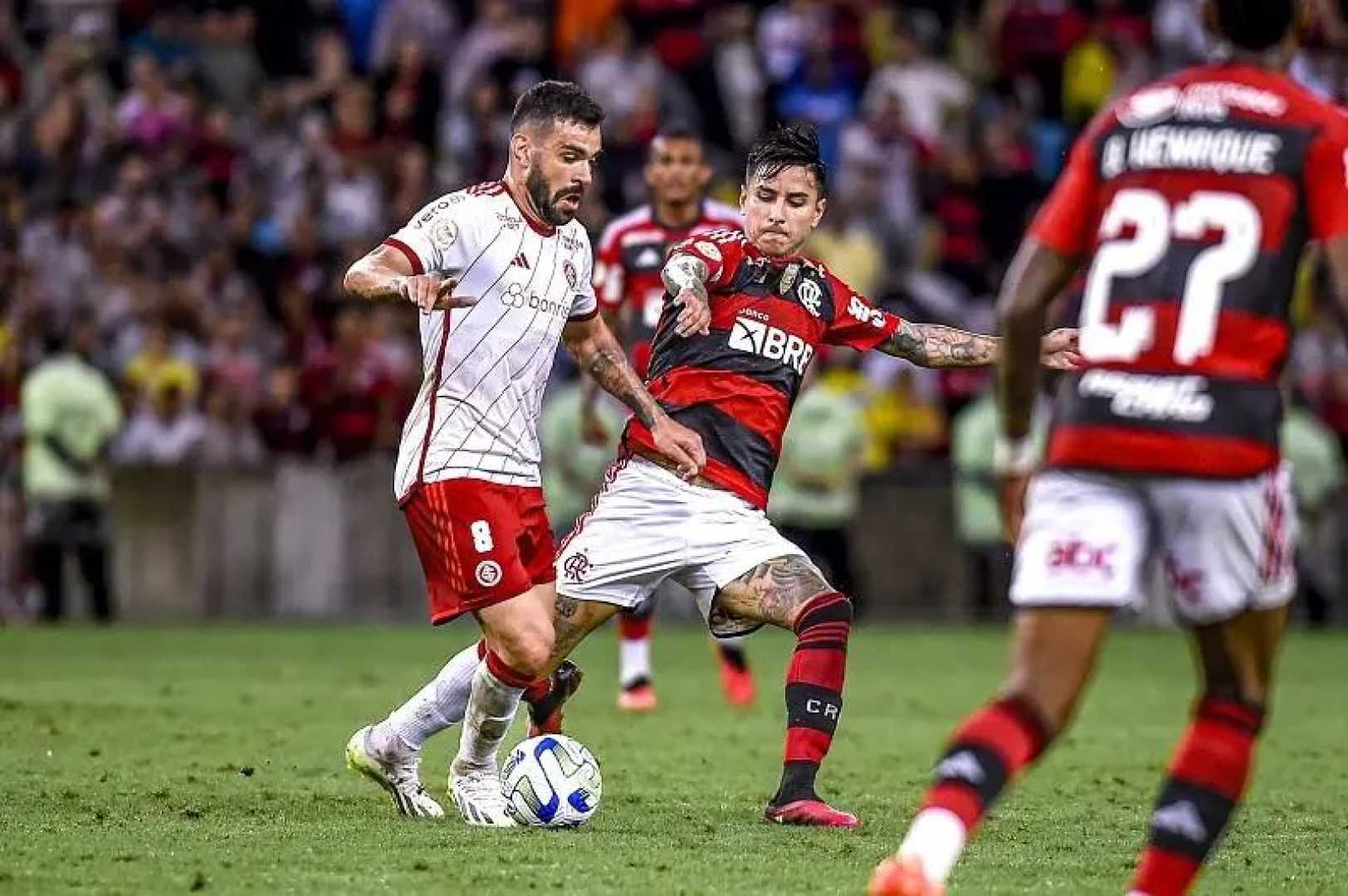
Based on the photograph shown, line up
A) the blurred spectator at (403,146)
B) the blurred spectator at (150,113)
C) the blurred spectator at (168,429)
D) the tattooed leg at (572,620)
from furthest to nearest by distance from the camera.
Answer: the blurred spectator at (150,113), the blurred spectator at (403,146), the blurred spectator at (168,429), the tattooed leg at (572,620)

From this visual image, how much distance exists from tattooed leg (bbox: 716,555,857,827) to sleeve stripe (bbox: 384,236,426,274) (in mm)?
1780

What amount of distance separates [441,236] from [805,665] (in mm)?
2018

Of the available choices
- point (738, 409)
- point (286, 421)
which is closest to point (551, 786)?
point (738, 409)

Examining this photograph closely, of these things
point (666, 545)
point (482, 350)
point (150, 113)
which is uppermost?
point (150, 113)

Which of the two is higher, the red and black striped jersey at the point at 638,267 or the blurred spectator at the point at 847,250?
the blurred spectator at the point at 847,250

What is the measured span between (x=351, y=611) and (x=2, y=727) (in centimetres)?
1023

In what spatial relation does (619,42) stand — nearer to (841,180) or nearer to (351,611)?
(841,180)

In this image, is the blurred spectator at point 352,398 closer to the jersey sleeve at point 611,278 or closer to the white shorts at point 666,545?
the jersey sleeve at point 611,278

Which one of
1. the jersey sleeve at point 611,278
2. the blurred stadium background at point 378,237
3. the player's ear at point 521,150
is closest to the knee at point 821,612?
the player's ear at point 521,150

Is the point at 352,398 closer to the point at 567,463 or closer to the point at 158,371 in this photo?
the point at 158,371

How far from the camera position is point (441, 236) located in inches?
328

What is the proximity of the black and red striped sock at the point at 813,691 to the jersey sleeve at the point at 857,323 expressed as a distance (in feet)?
3.43

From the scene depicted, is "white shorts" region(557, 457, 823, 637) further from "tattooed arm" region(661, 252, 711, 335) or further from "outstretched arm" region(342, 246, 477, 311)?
"outstretched arm" region(342, 246, 477, 311)

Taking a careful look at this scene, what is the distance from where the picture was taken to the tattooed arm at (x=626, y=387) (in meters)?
8.78
